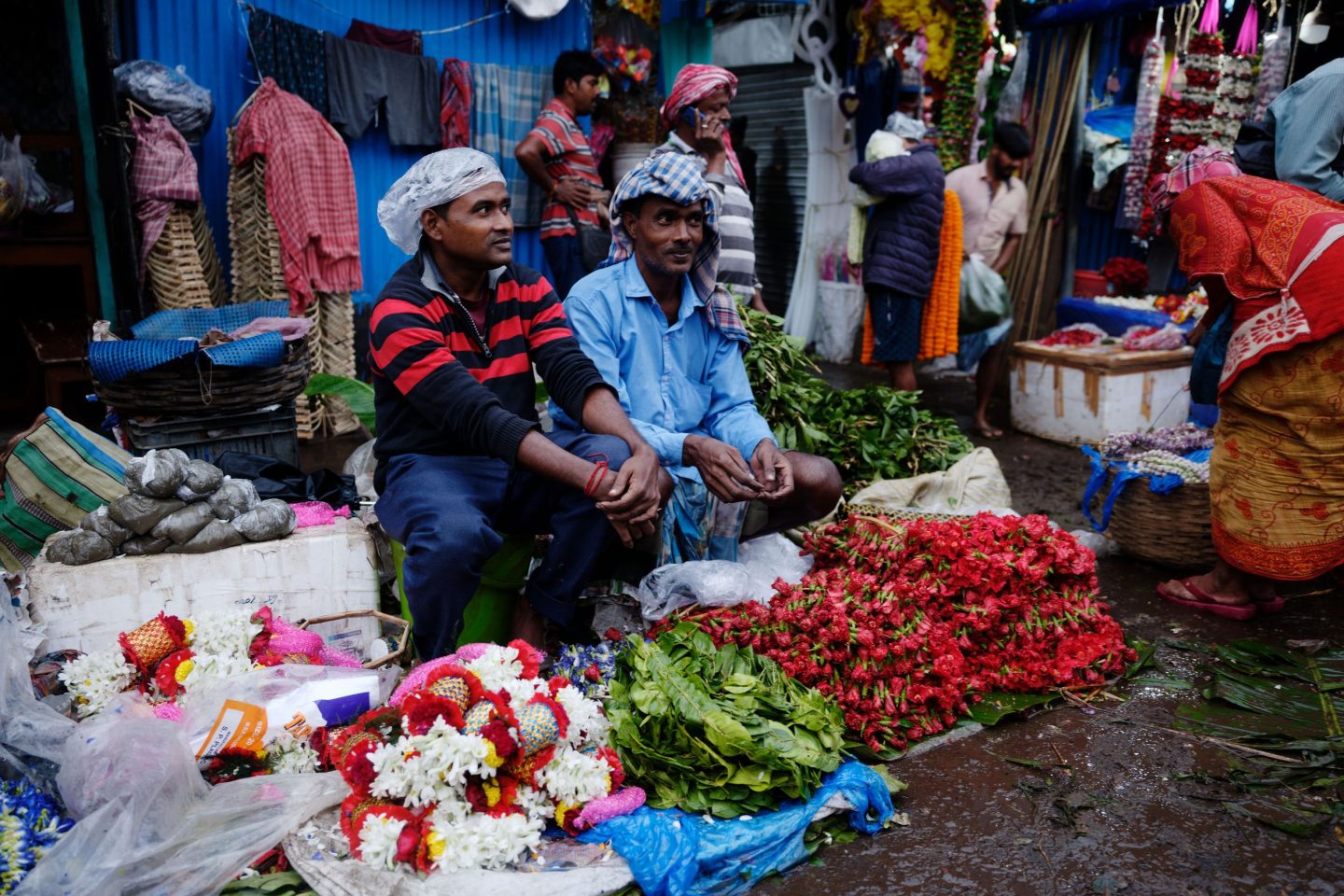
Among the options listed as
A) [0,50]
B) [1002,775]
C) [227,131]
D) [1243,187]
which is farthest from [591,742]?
[0,50]

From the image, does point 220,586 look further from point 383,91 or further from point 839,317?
point 839,317

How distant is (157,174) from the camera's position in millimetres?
5195

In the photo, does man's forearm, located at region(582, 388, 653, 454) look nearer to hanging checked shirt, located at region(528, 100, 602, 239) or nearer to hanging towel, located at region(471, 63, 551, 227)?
hanging checked shirt, located at region(528, 100, 602, 239)

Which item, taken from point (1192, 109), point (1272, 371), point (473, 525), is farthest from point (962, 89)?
point (473, 525)

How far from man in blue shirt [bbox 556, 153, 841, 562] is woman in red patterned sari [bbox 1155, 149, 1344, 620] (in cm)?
162

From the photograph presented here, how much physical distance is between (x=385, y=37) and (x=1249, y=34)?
6010 mm

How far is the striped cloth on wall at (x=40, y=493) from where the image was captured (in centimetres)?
354

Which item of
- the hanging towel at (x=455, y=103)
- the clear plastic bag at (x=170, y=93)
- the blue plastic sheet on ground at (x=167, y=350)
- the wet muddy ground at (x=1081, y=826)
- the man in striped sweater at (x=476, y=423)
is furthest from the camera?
the hanging towel at (x=455, y=103)

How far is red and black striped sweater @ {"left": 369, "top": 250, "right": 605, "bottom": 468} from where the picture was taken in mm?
2943

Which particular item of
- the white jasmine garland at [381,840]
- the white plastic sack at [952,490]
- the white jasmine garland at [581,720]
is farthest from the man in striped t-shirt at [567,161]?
the white jasmine garland at [381,840]

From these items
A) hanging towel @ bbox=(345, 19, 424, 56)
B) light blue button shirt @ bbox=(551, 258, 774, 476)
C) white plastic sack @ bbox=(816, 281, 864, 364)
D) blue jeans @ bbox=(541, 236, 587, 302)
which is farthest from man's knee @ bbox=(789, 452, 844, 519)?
white plastic sack @ bbox=(816, 281, 864, 364)

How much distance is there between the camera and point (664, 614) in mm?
3244

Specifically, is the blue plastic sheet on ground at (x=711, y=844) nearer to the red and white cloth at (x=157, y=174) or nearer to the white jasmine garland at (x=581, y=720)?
the white jasmine garland at (x=581, y=720)

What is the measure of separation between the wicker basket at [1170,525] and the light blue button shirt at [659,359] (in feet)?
6.22
